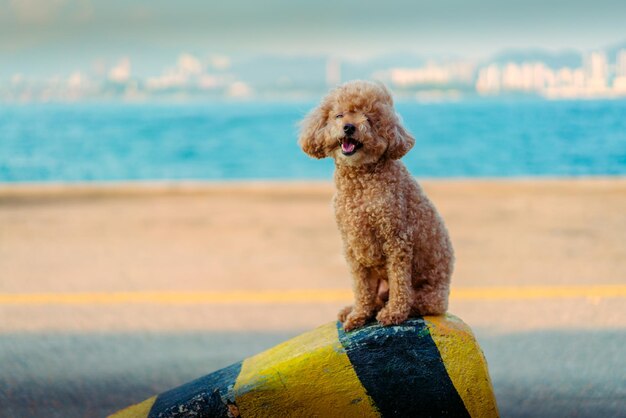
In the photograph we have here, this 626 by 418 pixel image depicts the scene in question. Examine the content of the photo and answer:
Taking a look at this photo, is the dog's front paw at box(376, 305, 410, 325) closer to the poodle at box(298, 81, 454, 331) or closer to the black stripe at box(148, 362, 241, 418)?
the poodle at box(298, 81, 454, 331)

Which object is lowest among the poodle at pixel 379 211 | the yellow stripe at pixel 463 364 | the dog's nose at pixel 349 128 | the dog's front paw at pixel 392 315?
the yellow stripe at pixel 463 364

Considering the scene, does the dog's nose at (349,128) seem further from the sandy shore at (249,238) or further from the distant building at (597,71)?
the distant building at (597,71)

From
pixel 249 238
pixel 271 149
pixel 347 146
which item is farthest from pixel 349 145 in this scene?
pixel 271 149

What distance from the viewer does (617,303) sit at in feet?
19.5

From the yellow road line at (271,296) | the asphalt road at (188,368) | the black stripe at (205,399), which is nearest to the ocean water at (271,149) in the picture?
the yellow road line at (271,296)

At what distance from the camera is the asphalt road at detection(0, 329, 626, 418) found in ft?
13.5

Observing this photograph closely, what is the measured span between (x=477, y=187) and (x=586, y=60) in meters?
63.1

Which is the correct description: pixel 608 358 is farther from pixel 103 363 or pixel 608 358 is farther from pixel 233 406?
pixel 103 363

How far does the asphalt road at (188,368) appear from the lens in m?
4.11

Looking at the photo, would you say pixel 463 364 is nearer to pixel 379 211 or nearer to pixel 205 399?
pixel 379 211

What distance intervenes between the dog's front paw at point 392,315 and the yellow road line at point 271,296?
324cm

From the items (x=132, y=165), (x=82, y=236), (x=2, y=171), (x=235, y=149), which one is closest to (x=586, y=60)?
(x=235, y=149)

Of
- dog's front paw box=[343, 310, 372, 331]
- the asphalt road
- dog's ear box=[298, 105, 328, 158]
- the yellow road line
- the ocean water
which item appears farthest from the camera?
the ocean water

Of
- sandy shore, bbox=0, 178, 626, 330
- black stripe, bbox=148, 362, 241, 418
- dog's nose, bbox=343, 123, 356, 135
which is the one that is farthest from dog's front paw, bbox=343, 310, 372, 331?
sandy shore, bbox=0, 178, 626, 330
